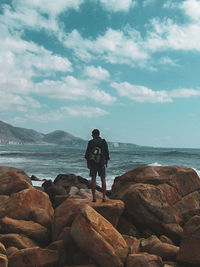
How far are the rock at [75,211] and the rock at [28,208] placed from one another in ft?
1.71

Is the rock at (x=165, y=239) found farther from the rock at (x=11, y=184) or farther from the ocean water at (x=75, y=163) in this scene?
the ocean water at (x=75, y=163)

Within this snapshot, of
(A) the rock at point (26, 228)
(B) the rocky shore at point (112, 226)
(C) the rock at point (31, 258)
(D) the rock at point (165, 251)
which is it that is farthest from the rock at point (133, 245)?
(A) the rock at point (26, 228)

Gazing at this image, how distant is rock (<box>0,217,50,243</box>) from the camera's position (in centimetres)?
673

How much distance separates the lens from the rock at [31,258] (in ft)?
17.9

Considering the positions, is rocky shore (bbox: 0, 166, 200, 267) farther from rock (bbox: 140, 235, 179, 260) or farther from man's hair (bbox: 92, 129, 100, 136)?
man's hair (bbox: 92, 129, 100, 136)

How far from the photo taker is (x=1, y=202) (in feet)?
26.3

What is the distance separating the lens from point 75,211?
6.89 m

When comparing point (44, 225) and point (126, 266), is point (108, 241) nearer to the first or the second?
point (126, 266)

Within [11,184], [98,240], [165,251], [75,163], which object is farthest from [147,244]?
[75,163]

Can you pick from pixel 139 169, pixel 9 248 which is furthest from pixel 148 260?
pixel 139 169

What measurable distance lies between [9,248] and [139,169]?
5009 mm

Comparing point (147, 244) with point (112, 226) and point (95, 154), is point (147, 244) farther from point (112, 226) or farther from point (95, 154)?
point (95, 154)

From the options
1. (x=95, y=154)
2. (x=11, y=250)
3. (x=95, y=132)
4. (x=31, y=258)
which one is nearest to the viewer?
(x=31, y=258)

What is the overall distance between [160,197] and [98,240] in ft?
8.99
